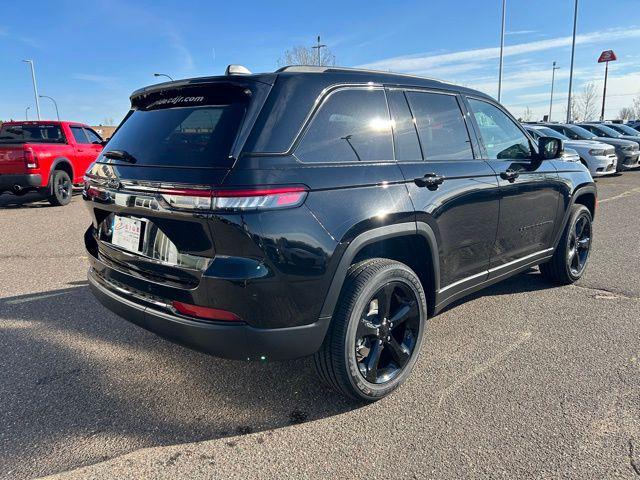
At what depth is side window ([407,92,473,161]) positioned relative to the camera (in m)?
3.10

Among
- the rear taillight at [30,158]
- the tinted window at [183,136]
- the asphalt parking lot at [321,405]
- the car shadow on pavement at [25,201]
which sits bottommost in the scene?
the asphalt parking lot at [321,405]

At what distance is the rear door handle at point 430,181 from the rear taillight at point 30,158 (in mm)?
8939

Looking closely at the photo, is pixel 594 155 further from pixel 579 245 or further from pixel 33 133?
pixel 33 133

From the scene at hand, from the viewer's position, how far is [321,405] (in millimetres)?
2725

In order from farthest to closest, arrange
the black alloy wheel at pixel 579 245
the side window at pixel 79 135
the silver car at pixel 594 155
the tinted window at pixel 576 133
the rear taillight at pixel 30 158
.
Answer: the tinted window at pixel 576 133 < the silver car at pixel 594 155 < the side window at pixel 79 135 < the rear taillight at pixel 30 158 < the black alloy wheel at pixel 579 245

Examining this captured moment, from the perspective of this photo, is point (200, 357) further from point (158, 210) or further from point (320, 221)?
point (320, 221)

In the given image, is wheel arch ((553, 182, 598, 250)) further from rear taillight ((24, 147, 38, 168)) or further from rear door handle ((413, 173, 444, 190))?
rear taillight ((24, 147, 38, 168))

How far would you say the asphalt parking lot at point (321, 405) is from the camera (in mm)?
2236

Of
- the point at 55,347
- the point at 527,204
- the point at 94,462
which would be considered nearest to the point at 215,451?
the point at 94,462

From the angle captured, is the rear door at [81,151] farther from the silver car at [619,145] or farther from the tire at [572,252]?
the silver car at [619,145]

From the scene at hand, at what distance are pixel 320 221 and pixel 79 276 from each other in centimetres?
382

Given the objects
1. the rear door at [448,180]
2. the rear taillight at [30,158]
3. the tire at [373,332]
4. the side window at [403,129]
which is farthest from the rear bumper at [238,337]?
the rear taillight at [30,158]

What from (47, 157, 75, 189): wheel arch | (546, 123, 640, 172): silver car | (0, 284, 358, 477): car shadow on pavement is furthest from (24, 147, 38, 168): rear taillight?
(546, 123, 640, 172): silver car

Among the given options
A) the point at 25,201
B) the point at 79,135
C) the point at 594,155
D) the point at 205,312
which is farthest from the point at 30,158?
the point at 594,155
